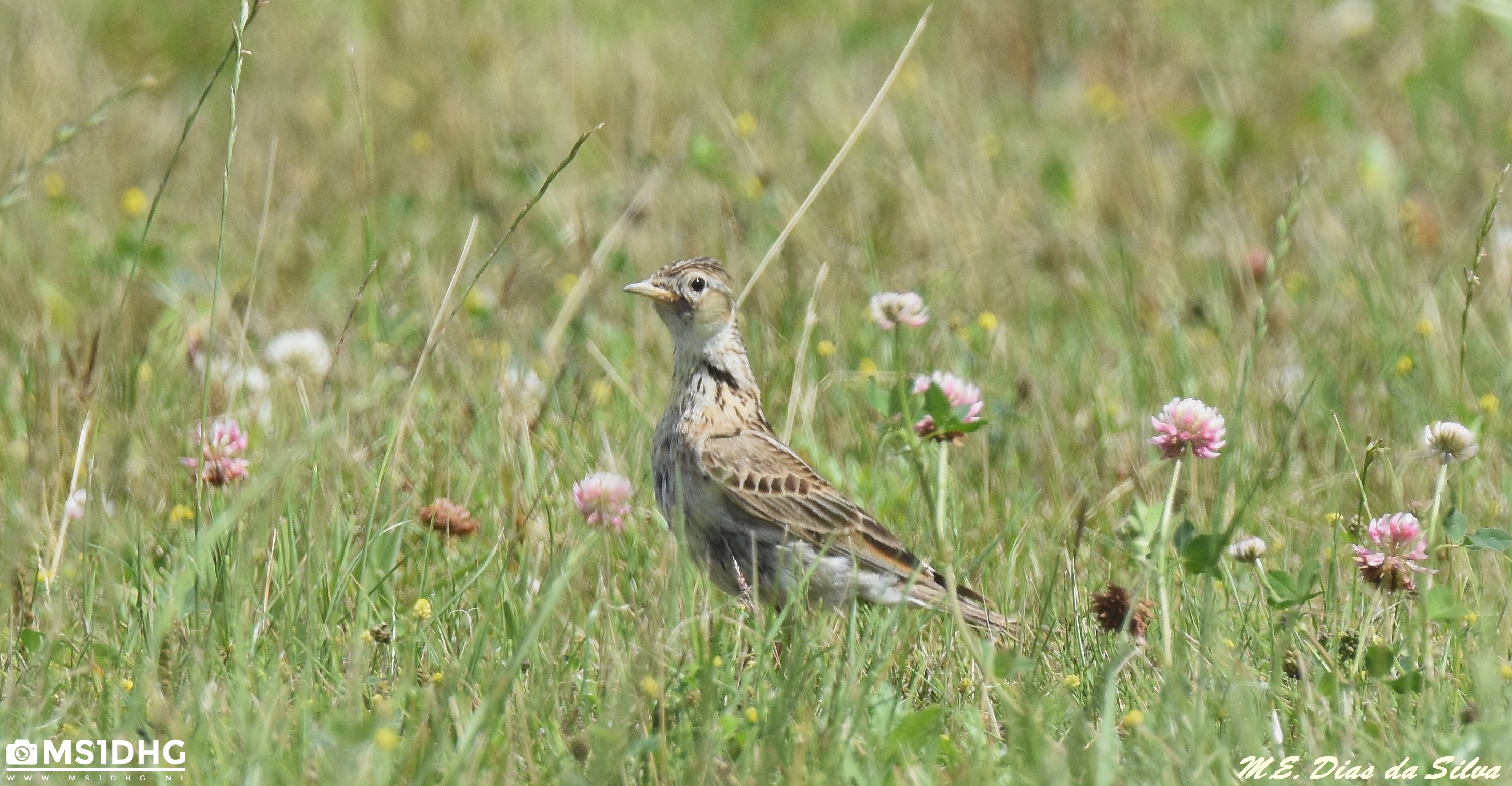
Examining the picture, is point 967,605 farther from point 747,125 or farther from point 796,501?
point 747,125

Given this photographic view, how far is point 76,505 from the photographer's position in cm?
407

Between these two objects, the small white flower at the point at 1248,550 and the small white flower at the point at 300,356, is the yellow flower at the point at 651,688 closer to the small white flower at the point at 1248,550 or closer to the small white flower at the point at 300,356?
the small white flower at the point at 1248,550

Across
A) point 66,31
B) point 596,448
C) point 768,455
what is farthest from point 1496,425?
point 66,31

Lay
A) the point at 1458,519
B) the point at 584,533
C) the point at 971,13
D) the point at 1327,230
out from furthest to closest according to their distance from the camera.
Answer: the point at 971,13 < the point at 1327,230 < the point at 584,533 < the point at 1458,519

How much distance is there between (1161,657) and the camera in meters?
3.45

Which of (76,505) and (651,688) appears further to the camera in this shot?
(76,505)

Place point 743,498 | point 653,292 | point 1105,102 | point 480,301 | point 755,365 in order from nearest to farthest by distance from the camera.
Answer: point 743,498, point 653,292, point 755,365, point 480,301, point 1105,102

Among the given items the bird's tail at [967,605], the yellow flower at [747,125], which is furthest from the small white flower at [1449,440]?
the yellow flower at [747,125]

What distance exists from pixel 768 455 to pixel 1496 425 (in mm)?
2181

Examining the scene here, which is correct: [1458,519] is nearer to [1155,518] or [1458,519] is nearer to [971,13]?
[1155,518]

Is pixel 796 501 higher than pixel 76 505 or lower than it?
lower

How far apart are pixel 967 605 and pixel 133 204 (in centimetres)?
459

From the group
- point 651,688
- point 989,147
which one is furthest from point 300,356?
point 989,147

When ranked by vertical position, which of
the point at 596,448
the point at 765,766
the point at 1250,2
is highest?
the point at 1250,2
